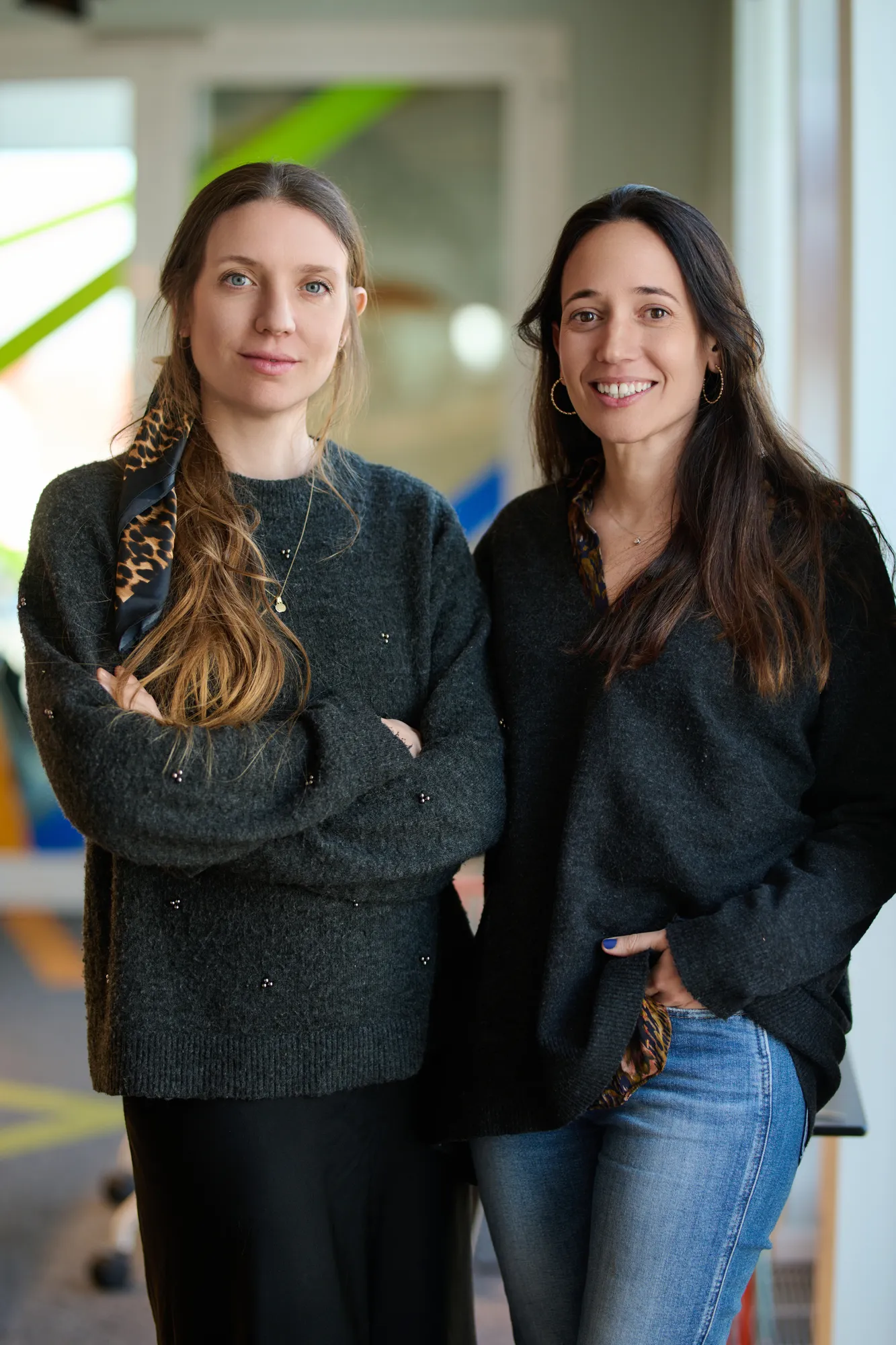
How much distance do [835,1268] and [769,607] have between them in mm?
986

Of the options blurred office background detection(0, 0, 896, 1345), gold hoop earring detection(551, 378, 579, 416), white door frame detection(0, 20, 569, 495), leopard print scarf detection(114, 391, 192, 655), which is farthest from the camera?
white door frame detection(0, 20, 569, 495)

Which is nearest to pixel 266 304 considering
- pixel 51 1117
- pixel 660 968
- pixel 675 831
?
pixel 675 831

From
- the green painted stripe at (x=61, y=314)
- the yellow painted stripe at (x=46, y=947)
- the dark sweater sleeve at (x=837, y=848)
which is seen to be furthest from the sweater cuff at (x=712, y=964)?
the green painted stripe at (x=61, y=314)

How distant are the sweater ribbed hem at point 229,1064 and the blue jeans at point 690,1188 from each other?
0.30 m

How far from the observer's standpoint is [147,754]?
48.5 inches

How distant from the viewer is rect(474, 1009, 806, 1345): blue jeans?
1.27 meters

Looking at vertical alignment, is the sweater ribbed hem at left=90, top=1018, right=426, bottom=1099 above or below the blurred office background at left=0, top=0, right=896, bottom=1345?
below

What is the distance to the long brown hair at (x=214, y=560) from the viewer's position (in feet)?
4.44

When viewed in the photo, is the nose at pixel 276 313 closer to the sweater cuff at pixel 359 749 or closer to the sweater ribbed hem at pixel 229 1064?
the sweater cuff at pixel 359 749

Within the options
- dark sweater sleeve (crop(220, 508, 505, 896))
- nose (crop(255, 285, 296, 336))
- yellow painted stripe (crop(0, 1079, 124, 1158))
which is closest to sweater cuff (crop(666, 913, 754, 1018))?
dark sweater sleeve (crop(220, 508, 505, 896))

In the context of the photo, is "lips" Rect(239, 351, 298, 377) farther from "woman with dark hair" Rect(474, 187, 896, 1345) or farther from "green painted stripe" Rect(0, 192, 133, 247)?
"green painted stripe" Rect(0, 192, 133, 247)

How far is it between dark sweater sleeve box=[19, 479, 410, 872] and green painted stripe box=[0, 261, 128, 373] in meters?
3.80

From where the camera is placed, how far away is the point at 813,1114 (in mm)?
1351

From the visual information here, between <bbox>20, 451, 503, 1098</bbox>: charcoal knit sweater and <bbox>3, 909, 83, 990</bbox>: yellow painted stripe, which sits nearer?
<bbox>20, 451, 503, 1098</bbox>: charcoal knit sweater
